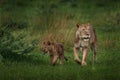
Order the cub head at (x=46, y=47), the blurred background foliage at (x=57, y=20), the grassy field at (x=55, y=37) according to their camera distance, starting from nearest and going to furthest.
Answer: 1. the grassy field at (x=55, y=37)
2. the cub head at (x=46, y=47)
3. the blurred background foliage at (x=57, y=20)

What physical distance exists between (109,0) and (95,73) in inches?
768

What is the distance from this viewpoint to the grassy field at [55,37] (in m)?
14.3

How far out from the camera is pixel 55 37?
20.1 meters

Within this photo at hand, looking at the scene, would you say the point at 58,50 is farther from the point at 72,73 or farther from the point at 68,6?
the point at 68,6

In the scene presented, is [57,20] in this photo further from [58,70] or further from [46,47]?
[58,70]

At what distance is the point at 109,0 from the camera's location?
3350 cm

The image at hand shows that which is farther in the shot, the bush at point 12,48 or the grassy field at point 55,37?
the bush at point 12,48

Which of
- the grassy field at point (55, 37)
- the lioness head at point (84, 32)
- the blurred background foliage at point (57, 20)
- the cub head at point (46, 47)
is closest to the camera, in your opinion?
the grassy field at point (55, 37)

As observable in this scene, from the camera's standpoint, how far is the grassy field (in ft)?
46.9

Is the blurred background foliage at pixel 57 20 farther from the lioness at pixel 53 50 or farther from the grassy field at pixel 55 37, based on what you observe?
the lioness at pixel 53 50

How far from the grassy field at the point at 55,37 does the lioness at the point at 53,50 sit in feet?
0.69

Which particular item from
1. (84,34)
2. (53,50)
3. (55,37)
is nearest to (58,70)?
(53,50)

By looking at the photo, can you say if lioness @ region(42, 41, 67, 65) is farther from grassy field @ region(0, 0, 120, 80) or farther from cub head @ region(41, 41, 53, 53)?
grassy field @ region(0, 0, 120, 80)

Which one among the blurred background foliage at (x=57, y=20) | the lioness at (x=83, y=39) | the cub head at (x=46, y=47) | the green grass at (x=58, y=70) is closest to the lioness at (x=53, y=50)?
the cub head at (x=46, y=47)
